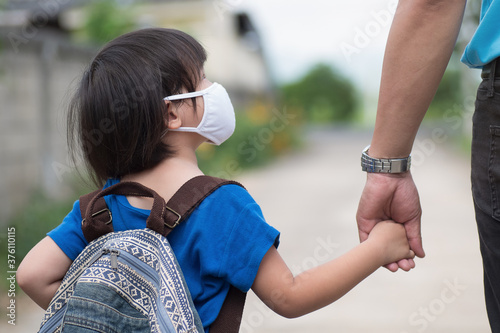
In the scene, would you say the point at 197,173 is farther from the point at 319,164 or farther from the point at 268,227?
the point at 319,164

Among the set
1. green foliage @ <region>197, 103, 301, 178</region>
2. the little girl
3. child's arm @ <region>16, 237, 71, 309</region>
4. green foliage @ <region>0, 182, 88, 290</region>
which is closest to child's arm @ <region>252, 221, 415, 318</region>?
the little girl

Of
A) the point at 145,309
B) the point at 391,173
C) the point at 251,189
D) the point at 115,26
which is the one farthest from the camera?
the point at 251,189

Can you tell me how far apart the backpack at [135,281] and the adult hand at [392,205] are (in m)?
0.54

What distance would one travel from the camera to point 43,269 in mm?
1465

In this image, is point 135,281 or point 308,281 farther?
point 308,281

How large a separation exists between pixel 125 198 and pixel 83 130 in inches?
9.7

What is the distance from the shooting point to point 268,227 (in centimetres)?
136

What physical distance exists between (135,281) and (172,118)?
48 cm

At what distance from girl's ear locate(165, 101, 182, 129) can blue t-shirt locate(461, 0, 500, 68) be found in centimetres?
84

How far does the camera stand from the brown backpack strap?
134 centimetres

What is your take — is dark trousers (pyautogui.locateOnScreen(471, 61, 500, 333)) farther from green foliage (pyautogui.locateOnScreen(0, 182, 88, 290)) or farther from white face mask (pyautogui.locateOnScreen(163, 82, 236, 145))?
green foliage (pyautogui.locateOnScreen(0, 182, 88, 290))

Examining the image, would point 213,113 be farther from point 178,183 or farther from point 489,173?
point 489,173

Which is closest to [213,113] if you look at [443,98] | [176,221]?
[176,221]

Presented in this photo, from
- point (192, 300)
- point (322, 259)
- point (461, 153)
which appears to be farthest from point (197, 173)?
point (461, 153)
